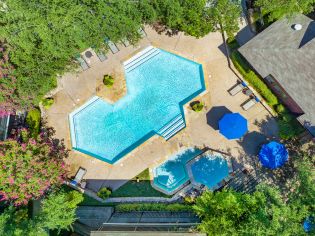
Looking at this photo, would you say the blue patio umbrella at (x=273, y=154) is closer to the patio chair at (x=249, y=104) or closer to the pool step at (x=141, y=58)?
the patio chair at (x=249, y=104)

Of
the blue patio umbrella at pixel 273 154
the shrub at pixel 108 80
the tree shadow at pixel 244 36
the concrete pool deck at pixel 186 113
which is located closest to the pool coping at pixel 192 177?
the concrete pool deck at pixel 186 113

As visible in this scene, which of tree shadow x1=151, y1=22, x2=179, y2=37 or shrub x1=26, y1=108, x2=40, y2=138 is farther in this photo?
tree shadow x1=151, y1=22, x2=179, y2=37

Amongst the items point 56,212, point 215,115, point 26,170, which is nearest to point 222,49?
point 215,115

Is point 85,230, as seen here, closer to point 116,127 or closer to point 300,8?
point 116,127

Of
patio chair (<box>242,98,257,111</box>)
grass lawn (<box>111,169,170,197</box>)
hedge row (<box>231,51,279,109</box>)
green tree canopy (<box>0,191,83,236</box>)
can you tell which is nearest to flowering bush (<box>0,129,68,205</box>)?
green tree canopy (<box>0,191,83,236</box>)

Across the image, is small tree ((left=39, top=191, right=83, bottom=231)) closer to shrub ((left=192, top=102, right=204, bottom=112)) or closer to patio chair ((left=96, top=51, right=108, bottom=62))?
patio chair ((left=96, top=51, right=108, bottom=62))

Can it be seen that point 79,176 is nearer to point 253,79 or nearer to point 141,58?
point 141,58
